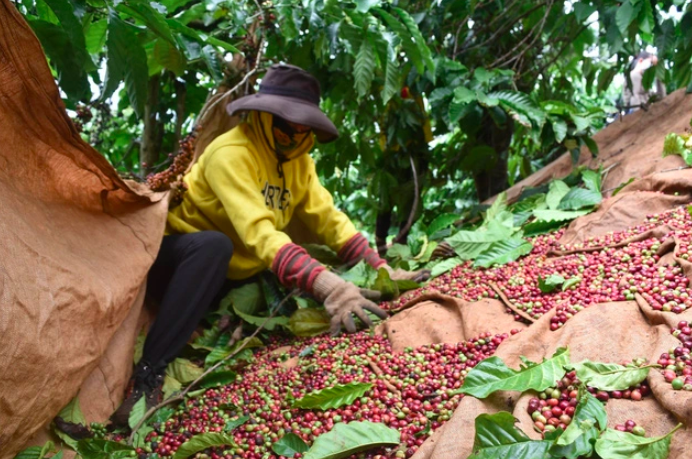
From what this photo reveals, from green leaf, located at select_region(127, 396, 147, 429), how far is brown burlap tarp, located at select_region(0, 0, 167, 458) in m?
0.09

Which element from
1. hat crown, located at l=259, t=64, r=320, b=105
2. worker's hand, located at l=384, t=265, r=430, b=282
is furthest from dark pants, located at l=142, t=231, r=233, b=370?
worker's hand, located at l=384, t=265, r=430, b=282

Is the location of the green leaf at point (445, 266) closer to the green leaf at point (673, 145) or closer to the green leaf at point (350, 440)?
the green leaf at point (673, 145)

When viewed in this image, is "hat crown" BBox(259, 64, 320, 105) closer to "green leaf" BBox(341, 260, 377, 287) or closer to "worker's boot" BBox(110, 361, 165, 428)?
"green leaf" BBox(341, 260, 377, 287)

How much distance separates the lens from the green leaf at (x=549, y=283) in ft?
6.79

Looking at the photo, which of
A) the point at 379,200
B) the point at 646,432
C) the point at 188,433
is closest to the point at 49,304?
the point at 188,433

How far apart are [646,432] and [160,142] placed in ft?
10.5

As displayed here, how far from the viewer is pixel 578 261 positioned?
2.21m

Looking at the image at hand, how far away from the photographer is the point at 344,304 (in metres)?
2.38

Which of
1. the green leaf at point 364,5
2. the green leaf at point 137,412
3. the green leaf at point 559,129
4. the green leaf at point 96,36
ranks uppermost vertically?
the green leaf at point 364,5

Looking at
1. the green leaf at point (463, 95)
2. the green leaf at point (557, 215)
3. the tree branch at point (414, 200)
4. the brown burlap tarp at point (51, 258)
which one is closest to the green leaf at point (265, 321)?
the brown burlap tarp at point (51, 258)

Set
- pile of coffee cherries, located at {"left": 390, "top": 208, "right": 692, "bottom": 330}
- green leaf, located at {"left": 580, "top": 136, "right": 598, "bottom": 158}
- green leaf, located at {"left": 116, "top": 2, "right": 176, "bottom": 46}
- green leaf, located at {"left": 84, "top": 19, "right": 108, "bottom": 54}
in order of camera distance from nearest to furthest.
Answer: green leaf, located at {"left": 116, "top": 2, "right": 176, "bottom": 46} < pile of coffee cherries, located at {"left": 390, "top": 208, "right": 692, "bottom": 330} < green leaf, located at {"left": 84, "top": 19, "right": 108, "bottom": 54} < green leaf, located at {"left": 580, "top": 136, "right": 598, "bottom": 158}

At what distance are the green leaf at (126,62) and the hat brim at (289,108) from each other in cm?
90

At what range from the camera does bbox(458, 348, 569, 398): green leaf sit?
1399 millimetres

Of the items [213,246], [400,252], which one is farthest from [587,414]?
[400,252]
